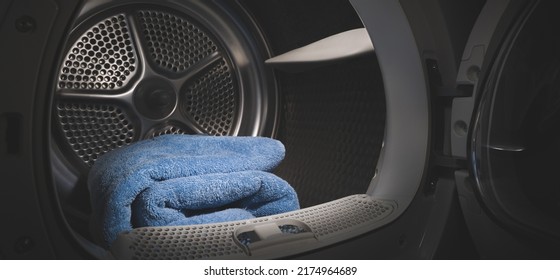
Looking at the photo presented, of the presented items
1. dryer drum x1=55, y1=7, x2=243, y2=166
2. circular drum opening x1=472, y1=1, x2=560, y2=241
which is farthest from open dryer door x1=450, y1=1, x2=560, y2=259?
dryer drum x1=55, y1=7, x2=243, y2=166

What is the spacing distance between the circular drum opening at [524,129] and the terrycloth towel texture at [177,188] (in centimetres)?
32

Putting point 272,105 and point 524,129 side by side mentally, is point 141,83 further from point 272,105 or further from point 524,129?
point 524,129

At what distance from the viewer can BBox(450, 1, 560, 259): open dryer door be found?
592 millimetres

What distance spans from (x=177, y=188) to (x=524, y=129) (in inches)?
19.2

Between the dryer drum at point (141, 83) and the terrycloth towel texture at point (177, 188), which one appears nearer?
the terrycloth towel texture at point (177, 188)

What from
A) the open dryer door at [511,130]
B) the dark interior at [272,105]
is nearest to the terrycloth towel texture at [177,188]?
the dark interior at [272,105]

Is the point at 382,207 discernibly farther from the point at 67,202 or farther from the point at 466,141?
the point at 67,202

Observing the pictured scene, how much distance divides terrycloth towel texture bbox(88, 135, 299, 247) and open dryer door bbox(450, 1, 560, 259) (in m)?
0.30

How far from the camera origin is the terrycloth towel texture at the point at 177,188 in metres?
0.68

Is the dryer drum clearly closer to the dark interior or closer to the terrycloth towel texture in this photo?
the dark interior

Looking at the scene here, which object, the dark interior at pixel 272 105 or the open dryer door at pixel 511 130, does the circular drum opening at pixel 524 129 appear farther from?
the dark interior at pixel 272 105

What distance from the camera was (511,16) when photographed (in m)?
0.59

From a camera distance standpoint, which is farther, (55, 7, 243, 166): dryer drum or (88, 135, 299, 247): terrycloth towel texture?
(55, 7, 243, 166): dryer drum

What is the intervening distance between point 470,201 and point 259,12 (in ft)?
2.20
